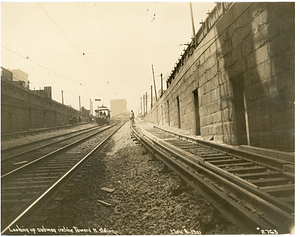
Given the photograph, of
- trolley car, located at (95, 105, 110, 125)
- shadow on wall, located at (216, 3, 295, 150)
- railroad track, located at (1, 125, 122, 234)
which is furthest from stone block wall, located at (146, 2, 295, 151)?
trolley car, located at (95, 105, 110, 125)

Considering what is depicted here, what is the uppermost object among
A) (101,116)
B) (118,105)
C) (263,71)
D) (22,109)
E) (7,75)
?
(118,105)

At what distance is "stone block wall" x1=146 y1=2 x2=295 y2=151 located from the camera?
447 centimetres

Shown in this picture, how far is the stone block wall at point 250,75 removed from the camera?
4473 mm

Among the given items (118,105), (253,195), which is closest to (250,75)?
(253,195)

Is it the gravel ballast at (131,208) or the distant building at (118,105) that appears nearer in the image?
the gravel ballast at (131,208)

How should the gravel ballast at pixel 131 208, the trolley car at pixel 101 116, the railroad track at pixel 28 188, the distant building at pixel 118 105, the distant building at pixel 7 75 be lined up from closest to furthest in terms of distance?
the gravel ballast at pixel 131 208 < the railroad track at pixel 28 188 < the distant building at pixel 7 75 < the trolley car at pixel 101 116 < the distant building at pixel 118 105

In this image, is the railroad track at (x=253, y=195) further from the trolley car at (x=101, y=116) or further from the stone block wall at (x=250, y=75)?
the trolley car at (x=101, y=116)

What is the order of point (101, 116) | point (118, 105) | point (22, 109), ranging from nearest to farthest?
1. point (22, 109)
2. point (101, 116)
3. point (118, 105)

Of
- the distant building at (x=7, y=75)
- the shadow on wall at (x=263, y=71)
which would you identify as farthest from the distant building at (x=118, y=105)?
the shadow on wall at (x=263, y=71)

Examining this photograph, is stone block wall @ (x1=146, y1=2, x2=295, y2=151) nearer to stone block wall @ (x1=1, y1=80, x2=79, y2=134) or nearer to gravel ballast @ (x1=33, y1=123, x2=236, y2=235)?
gravel ballast @ (x1=33, y1=123, x2=236, y2=235)

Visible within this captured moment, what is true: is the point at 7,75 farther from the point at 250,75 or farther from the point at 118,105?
the point at 118,105

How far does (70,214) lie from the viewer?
303cm

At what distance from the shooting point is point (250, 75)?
5992mm

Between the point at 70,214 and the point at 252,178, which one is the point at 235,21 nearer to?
the point at 252,178
